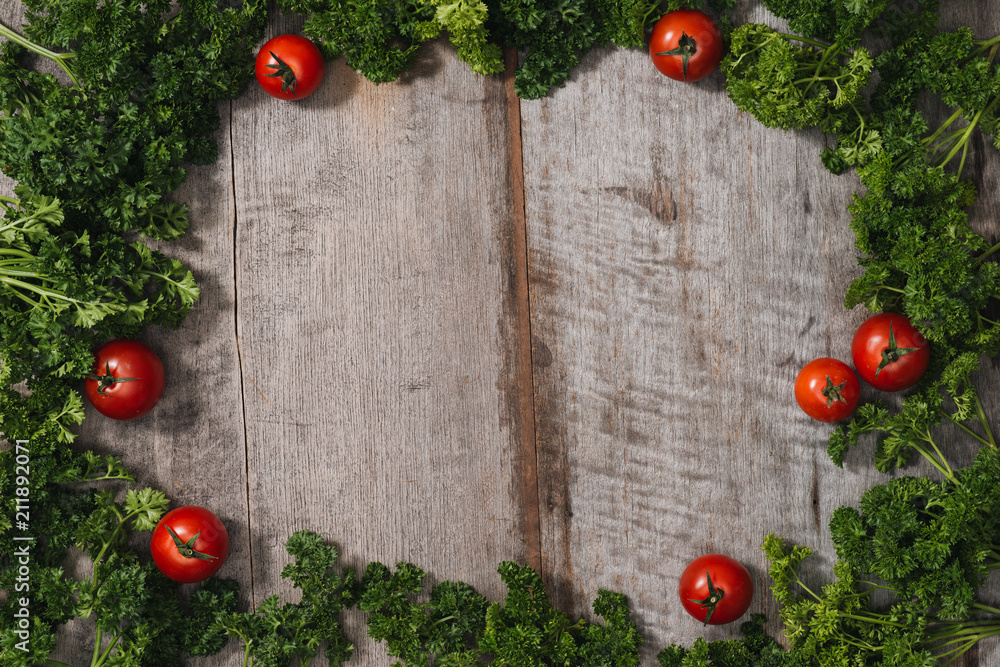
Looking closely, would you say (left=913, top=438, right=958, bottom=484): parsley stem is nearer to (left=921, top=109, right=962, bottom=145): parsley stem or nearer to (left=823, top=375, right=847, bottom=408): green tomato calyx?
(left=823, top=375, right=847, bottom=408): green tomato calyx

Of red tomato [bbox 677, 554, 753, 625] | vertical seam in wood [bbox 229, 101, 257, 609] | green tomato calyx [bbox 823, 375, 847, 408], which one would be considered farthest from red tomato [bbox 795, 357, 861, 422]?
vertical seam in wood [bbox 229, 101, 257, 609]

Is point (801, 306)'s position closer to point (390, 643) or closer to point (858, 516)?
point (858, 516)

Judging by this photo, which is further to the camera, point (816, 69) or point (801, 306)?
point (801, 306)

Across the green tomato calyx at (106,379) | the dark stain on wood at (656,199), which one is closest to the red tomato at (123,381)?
the green tomato calyx at (106,379)

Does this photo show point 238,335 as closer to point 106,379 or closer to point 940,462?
point 106,379

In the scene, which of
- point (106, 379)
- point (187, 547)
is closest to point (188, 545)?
point (187, 547)

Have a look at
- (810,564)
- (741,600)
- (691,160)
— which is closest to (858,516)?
(810,564)

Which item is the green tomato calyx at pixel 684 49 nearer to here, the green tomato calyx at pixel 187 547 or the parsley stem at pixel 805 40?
the parsley stem at pixel 805 40
